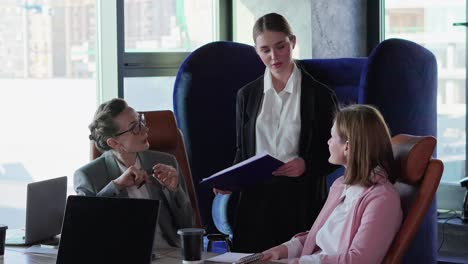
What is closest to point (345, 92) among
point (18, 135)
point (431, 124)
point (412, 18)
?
point (431, 124)

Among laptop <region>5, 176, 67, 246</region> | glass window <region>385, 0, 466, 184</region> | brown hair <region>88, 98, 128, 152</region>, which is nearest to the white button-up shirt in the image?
brown hair <region>88, 98, 128, 152</region>

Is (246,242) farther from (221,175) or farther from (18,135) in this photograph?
(18,135)

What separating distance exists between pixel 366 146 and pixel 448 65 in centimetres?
261

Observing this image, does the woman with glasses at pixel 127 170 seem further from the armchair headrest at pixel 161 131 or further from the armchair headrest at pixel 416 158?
the armchair headrest at pixel 416 158

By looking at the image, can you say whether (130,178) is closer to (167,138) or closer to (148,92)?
(167,138)

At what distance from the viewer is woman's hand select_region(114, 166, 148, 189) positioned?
113 inches

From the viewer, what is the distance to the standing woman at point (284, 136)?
3.48 meters

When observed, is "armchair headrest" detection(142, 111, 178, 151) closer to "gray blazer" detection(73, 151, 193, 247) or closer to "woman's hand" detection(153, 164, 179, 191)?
"gray blazer" detection(73, 151, 193, 247)

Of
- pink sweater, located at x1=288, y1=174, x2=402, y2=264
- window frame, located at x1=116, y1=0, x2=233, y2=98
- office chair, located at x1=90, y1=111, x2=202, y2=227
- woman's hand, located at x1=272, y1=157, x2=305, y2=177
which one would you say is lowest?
pink sweater, located at x1=288, y1=174, x2=402, y2=264

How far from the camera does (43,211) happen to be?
9.05 feet

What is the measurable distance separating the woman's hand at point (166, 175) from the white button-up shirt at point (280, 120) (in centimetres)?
63

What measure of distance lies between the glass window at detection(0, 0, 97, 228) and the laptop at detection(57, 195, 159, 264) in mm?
2310

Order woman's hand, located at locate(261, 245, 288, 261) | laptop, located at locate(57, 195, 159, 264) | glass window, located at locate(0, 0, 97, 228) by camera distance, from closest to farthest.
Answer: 1. laptop, located at locate(57, 195, 159, 264)
2. woman's hand, located at locate(261, 245, 288, 261)
3. glass window, located at locate(0, 0, 97, 228)

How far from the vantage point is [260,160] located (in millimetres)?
2967
